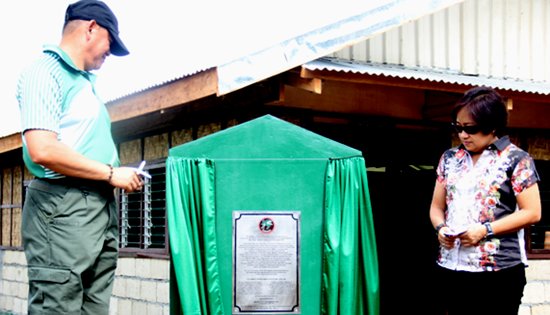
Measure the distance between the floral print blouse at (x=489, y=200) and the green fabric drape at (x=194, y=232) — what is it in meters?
1.24

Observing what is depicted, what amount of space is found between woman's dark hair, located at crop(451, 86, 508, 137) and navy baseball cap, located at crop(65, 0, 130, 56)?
1.85 metres

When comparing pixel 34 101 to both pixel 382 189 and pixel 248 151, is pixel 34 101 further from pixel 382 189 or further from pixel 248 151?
pixel 382 189

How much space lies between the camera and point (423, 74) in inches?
263

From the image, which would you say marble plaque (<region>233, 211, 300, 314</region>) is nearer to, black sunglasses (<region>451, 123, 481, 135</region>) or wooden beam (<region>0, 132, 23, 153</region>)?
black sunglasses (<region>451, 123, 481, 135</region>)

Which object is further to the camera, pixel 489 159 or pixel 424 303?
pixel 424 303

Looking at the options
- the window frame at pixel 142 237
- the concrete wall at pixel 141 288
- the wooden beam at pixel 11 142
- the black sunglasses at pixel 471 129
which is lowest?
the concrete wall at pixel 141 288

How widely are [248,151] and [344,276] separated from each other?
2.88ft

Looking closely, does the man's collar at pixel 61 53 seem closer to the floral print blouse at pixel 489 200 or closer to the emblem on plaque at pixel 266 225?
the emblem on plaque at pixel 266 225

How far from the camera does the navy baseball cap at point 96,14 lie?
10.8ft

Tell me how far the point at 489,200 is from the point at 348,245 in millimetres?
794

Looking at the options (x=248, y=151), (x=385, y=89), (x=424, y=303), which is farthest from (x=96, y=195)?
(x=424, y=303)

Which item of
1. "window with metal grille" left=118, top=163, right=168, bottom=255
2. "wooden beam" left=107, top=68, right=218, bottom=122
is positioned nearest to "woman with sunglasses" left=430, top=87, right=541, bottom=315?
"wooden beam" left=107, top=68, right=218, bottom=122

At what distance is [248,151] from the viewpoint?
4.28 m

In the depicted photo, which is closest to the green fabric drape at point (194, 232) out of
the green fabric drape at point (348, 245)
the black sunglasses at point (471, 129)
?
the green fabric drape at point (348, 245)
